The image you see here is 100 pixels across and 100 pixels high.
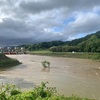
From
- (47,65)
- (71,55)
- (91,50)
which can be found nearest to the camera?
(47,65)

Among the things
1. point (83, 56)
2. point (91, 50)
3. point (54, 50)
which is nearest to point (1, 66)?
point (83, 56)

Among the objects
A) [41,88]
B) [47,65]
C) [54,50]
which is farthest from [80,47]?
[41,88]

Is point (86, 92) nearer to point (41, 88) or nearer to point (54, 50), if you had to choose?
point (41, 88)

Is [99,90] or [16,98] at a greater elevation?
[16,98]

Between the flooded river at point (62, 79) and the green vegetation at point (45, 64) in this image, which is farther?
the green vegetation at point (45, 64)

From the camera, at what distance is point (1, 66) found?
60.9 meters

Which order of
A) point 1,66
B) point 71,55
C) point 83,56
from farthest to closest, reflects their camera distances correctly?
1. point 71,55
2. point 83,56
3. point 1,66

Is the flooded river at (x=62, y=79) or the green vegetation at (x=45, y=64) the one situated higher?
the green vegetation at (x=45, y=64)

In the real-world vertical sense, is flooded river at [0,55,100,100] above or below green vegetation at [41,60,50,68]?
below

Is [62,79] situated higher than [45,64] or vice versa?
[45,64]

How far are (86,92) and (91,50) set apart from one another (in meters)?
111

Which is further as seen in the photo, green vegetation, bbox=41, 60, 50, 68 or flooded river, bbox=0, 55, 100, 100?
green vegetation, bbox=41, 60, 50, 68

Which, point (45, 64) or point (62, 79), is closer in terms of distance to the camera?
point (62, 79)

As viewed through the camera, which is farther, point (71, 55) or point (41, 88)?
point (71, 55)
